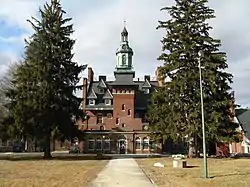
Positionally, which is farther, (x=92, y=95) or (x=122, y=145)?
(x=92, y=95)

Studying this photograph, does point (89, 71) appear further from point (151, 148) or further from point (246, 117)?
point (246, 117)

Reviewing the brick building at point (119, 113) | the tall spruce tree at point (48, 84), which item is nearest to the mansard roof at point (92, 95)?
the brick building at point (119, 113)

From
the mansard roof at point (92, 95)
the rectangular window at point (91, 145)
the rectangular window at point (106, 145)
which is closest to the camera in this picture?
the rectangular window at point (106, 145)

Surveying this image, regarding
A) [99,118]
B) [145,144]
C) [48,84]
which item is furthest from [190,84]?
[99,118]

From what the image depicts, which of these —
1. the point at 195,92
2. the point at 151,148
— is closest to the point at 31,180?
the point at 195,92

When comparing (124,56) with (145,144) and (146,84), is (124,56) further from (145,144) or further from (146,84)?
(145,144)

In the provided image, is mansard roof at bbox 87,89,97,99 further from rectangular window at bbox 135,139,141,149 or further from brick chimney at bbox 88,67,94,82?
rectangular window at bbox 135,139,141,149

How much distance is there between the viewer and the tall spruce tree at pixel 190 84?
1654 inches

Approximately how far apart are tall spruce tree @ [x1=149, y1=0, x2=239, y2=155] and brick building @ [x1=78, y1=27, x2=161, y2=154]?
26933 mm

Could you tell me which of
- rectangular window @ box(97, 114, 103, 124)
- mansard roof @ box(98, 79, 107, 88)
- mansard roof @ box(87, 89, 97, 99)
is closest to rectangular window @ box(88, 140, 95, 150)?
rectangular window @ box(97, 114, 103, 124)

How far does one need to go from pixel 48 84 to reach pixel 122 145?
3403 centimetres

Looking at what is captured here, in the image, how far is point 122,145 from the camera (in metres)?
74.8

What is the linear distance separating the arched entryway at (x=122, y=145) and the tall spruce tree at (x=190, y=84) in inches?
1145

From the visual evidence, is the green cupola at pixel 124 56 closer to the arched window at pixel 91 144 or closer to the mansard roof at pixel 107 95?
the mansard roof at pixel 107 95
